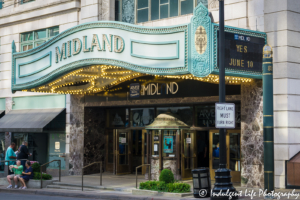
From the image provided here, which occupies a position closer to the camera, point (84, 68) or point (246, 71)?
point (246, 71)

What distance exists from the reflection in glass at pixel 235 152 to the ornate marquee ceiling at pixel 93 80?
253 cm

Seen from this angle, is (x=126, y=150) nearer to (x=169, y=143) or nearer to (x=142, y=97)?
(x=142, y=97)

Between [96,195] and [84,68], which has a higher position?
[84,68]

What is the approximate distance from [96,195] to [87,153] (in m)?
6.97

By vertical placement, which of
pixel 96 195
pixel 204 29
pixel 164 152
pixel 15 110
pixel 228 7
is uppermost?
pixel 228 7

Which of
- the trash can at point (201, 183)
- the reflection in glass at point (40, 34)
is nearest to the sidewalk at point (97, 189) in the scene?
the trash can at point (201, 183)

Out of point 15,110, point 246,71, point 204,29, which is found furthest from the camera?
point 15,110

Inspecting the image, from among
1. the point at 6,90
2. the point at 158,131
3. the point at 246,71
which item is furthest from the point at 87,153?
the point at 246,71

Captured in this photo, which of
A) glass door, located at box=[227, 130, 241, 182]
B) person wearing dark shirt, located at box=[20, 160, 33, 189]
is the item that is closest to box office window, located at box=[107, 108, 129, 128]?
person wearing dark shirt, located at box=[20, 160, 33, 189]

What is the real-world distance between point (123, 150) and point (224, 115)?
10.2 meters

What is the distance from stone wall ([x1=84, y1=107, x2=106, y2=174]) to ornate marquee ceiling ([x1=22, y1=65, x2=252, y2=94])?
136 centimetres

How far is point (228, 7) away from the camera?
17.6 metres

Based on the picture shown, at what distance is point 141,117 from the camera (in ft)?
71.5

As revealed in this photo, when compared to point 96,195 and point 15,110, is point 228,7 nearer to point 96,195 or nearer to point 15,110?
point 96,195
